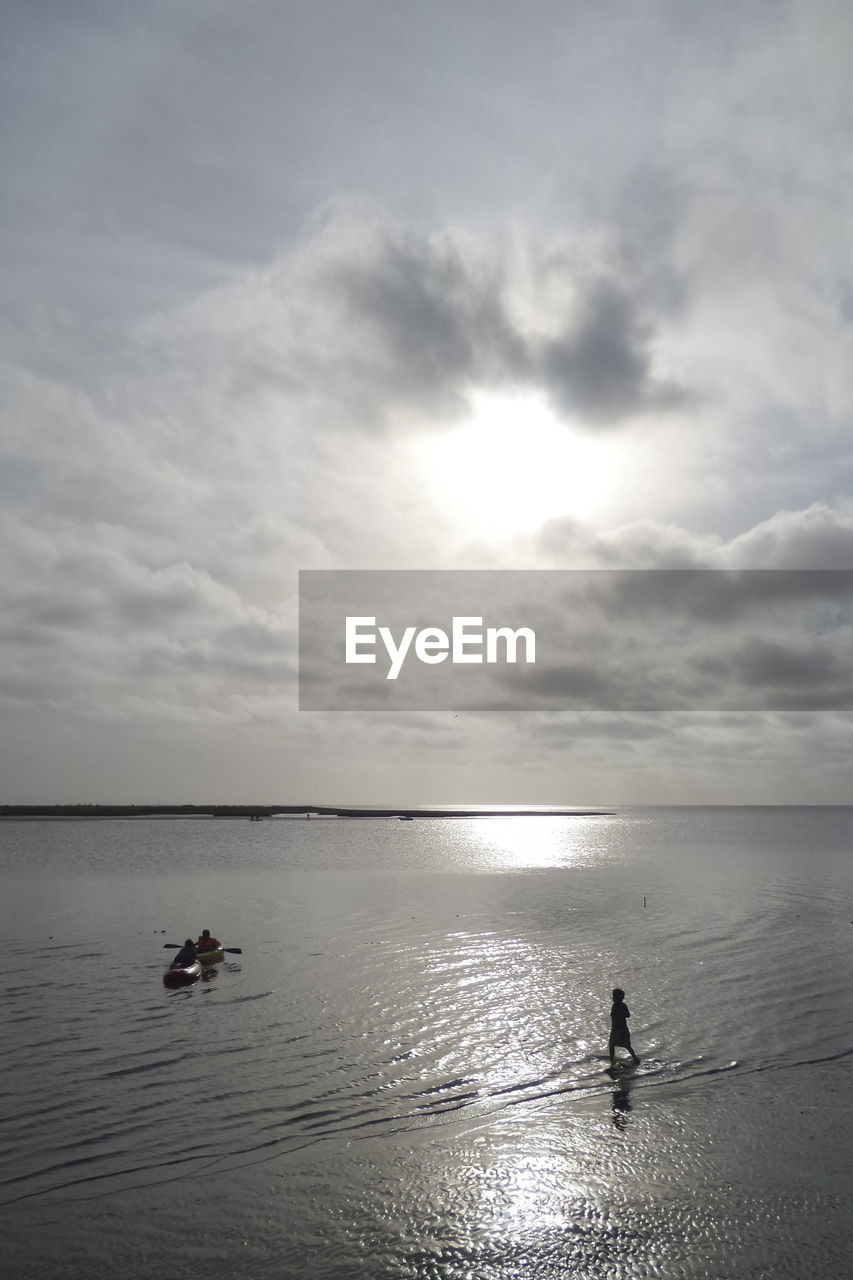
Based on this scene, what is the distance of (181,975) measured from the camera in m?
35.2

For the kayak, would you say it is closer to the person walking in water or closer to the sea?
the sea

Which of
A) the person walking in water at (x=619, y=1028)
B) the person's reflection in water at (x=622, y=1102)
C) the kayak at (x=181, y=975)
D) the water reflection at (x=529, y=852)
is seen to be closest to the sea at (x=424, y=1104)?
the person's reflection in water at (x=622, y=1102)

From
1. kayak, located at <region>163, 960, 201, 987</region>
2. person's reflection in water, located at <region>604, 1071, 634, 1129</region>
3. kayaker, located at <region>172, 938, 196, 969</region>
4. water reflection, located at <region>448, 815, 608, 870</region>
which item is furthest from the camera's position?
water reflection, located at <region>448, 815, 608, 870</region>

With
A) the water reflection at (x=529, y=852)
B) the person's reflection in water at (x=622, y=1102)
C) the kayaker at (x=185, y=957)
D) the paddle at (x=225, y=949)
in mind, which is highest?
the kayaker at (x=185, y=957)

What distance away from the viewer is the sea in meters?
15.1

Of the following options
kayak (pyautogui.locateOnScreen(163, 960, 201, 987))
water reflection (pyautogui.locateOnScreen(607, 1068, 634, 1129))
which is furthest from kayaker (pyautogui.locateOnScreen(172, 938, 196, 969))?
water reflection (pyautogui.locateOnScreen(607, 1068, 634, 1129))

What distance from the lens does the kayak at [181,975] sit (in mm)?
34938

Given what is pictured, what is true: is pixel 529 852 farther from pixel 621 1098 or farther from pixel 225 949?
pixel 621 1098

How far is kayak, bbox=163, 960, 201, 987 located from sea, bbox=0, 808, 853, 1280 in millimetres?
789

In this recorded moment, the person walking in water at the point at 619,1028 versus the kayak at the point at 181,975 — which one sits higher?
the person walking in water at the point at 619,1028

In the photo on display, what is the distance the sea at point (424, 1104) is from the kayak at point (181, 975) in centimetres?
79

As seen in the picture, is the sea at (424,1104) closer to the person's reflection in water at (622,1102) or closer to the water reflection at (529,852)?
the person's reflection in water at (622,1102)

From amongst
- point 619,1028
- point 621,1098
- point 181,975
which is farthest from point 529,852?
point 621,1098

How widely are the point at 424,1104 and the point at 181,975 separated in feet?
56.5
